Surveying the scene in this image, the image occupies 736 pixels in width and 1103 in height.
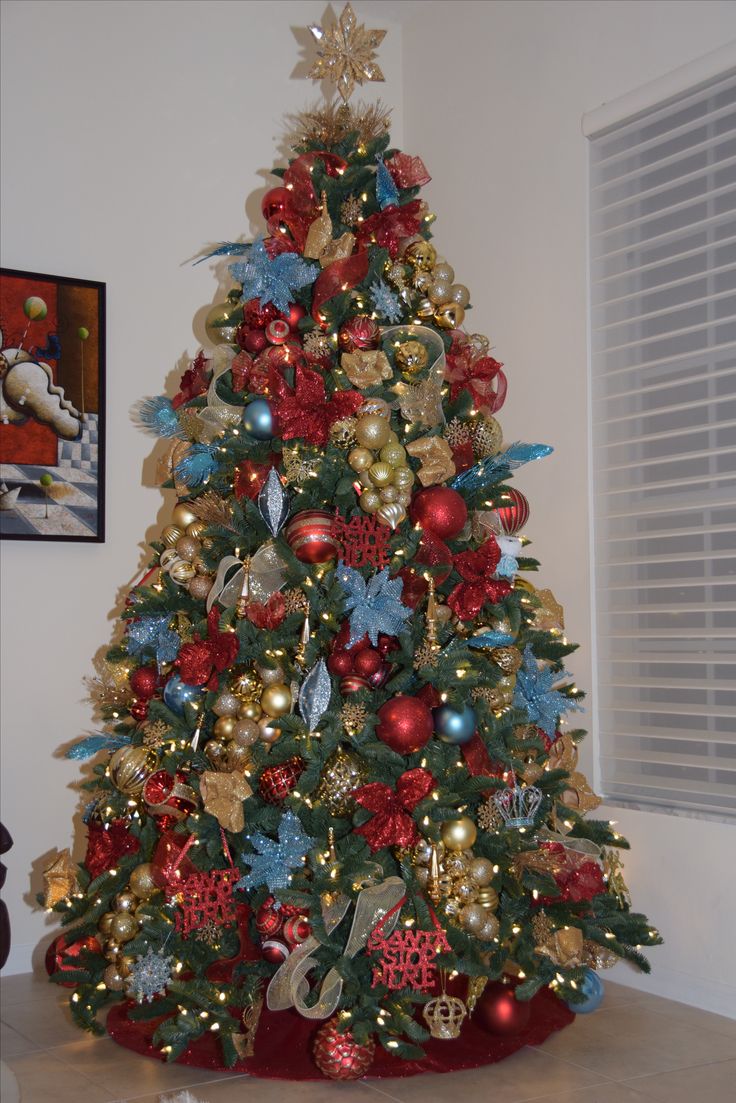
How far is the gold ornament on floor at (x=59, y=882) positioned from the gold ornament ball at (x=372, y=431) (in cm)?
117

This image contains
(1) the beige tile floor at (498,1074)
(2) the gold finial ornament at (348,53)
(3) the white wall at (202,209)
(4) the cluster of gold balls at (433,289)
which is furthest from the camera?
(3) the white wall at (202,209)

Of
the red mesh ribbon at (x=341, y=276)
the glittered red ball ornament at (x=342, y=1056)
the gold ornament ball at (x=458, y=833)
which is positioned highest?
the red mesh ribbon at (x=341, y=276)

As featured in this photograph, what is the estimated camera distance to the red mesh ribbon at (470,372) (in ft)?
7.65

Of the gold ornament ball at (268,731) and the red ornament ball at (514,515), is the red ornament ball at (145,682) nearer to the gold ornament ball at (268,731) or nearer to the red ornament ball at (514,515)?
the gold ornament ball at (268,731)

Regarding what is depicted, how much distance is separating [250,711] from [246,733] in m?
0.06

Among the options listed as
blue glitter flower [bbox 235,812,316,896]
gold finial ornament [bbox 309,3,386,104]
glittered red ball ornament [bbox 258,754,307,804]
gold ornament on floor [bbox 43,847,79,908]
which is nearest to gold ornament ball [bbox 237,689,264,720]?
glittered red ball ornament [bbox 258,754,307,804]

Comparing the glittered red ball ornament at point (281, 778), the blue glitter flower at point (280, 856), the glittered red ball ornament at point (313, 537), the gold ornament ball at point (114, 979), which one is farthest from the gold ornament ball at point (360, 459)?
the gold ornament ball at point (114, 979)

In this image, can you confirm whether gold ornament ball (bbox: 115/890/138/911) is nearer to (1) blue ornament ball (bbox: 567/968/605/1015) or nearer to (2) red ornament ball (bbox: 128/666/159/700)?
(2) red ornament ball (bbox: 128/666/159/700)

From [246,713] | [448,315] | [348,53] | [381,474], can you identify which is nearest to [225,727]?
[246,713]

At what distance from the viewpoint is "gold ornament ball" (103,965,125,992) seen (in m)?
2.24

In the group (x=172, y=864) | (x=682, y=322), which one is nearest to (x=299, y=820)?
(x=172, y=864)

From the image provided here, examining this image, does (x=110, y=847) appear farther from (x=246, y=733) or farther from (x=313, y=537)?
(x=313, y=537)

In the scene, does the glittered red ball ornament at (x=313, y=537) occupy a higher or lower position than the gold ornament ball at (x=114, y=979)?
higher

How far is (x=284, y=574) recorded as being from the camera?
2.19 m
